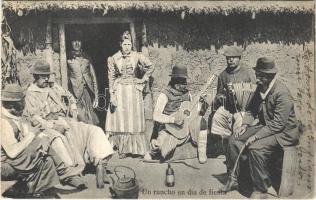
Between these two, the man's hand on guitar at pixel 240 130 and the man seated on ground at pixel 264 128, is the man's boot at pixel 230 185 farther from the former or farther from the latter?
the man's hand on guitar at pixel 240 130

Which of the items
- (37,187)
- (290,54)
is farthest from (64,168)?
(290,54)

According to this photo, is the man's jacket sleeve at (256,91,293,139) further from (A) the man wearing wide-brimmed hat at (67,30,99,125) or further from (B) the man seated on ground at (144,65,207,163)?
(A) the man wearing wide-brimmed hat at (67,30,99,125)

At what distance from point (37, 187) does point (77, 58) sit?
1529 millimetres

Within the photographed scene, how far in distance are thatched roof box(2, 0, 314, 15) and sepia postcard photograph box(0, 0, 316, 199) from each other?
3 centimetres

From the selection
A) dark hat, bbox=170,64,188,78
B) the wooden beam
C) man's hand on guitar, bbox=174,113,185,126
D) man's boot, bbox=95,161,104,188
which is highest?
the wooden beam

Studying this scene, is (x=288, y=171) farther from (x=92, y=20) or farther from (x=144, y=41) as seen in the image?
(x=92, y=20)

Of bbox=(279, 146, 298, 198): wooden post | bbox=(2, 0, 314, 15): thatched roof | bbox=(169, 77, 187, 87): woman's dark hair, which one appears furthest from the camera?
bbox=(169, 77, 187, 87): woman's dark hair

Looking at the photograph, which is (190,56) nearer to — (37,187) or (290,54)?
(290,54)

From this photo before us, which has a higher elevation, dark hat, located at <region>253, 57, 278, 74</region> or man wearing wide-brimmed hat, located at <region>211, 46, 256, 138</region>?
dark hat, located at <region>253, 57, 278, 74</region>

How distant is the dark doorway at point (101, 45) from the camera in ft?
22.6

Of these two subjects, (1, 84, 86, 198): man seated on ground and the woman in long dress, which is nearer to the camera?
(1, 84, 86, 198): man seated on ground

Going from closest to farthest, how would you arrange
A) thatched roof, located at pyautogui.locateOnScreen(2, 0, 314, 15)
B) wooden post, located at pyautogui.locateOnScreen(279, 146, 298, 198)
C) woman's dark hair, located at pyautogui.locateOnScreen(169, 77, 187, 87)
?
thatched roof, located at pyautogui.locateOnScreen(2, 0, 314, 15)
wooden post, located at pyautogui.locateOnScreen(279, 146, 298, 198)
woman's dark hair, located at pyautogui.locateOnScreen(169, 77, 187, 87)

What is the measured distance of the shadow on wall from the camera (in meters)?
6.90

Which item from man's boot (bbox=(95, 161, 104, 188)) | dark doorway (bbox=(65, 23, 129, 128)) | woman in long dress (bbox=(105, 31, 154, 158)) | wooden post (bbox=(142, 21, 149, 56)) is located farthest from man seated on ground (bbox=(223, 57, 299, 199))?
dark doorway (bbox=(65, 23, 129, 128))
